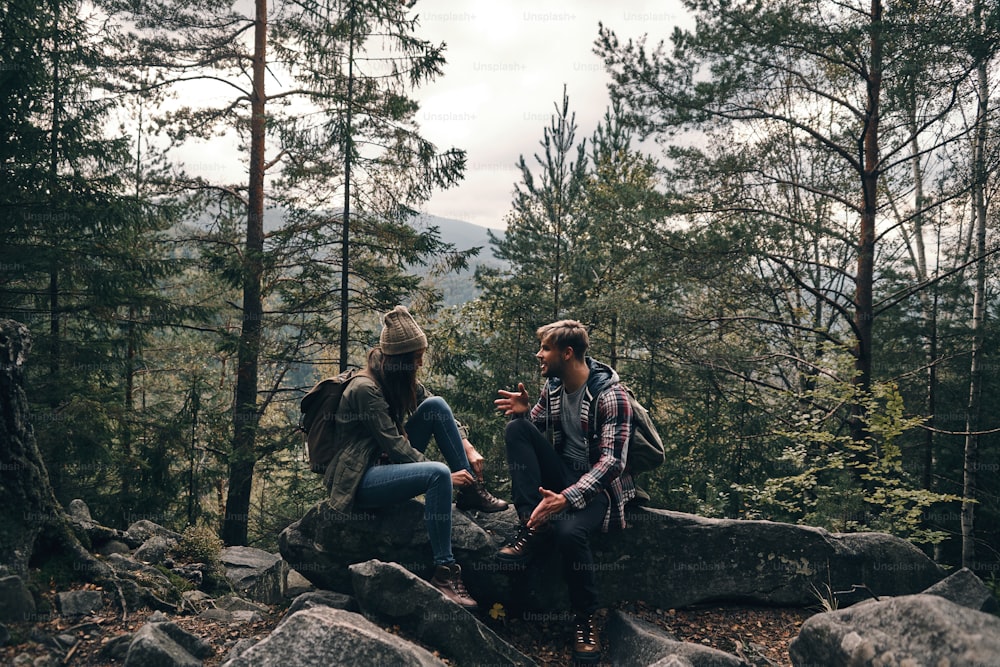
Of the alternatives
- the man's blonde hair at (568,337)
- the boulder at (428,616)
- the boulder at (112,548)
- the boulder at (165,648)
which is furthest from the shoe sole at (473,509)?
the boulder at (112,548)

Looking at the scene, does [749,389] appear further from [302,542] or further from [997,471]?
[302,542]

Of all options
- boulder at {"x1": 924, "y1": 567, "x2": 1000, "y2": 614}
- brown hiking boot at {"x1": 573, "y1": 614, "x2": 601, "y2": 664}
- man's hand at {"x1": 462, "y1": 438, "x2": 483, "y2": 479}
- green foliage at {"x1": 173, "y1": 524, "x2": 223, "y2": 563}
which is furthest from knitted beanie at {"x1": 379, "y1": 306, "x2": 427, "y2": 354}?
A: boulder at {"x1": 924, "y1": 567, "x2": 1000, "y2": 614}

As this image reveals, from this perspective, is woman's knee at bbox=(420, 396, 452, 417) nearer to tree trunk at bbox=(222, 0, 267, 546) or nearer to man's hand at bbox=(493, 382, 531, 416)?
man's hand at bbox=(493, 382, 531, 416)

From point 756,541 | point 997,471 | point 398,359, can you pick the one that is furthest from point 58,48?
point 997,471

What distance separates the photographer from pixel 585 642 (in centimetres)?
373

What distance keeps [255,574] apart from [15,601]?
109 inches

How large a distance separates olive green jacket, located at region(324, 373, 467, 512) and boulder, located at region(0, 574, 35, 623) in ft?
5.39

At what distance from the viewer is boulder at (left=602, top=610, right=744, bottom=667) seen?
3.45 metres

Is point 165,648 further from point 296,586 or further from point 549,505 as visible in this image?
point 549,505

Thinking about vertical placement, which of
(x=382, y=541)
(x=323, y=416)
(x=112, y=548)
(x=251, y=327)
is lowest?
(x=112, y=548)

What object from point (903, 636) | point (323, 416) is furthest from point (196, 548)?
point (903, 636)

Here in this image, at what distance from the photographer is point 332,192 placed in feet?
32.6

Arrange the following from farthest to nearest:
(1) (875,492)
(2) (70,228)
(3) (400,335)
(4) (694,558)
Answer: (2) (70,228), (1) (875,492), (4) (694,558), (3) (400,335)

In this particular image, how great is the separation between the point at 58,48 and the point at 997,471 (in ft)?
62.9
